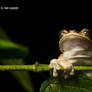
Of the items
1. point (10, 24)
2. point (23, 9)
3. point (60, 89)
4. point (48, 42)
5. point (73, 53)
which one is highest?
point (23, 9)

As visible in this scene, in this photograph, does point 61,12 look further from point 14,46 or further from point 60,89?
point 14,46

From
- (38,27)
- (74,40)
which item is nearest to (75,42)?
(74,40)

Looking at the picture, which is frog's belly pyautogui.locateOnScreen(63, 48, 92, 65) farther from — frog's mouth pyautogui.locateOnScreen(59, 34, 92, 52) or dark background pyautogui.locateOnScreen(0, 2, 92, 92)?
dark background pyautogui.locateOnScreen(0, 2, 92, 92)

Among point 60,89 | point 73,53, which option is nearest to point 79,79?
point 60,89

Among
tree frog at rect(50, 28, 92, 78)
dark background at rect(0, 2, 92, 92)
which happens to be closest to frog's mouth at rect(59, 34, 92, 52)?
tree frog at rect(50, 28, 92, 78)

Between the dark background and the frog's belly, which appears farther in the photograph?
the dark background

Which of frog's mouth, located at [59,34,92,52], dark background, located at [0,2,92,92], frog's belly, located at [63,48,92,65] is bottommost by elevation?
frog's belly, located at [63,48,92,65]

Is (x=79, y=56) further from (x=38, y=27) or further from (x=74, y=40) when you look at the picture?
(x=38, y=27)
